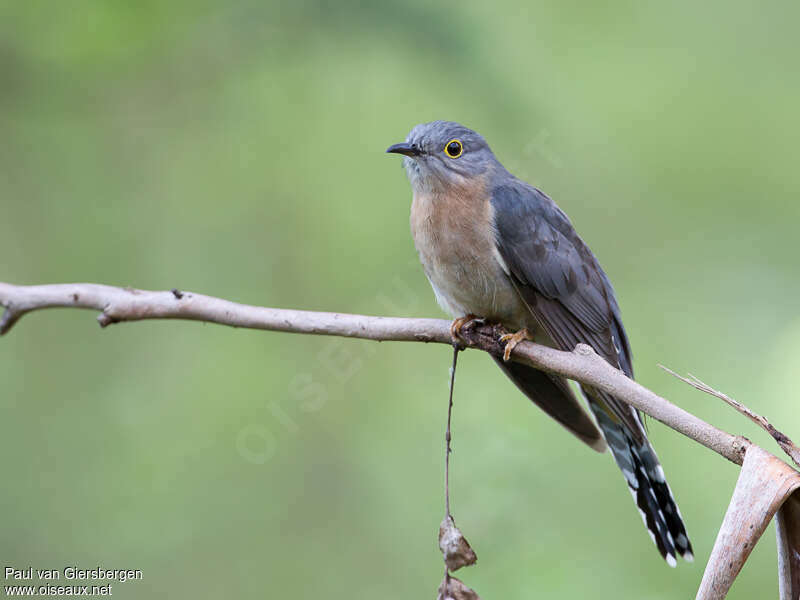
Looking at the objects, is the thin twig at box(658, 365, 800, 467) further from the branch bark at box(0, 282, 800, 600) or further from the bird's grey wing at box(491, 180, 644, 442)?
the bird's grey wing at box(491, 180, 644, 442)

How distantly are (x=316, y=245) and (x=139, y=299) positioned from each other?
138 inches

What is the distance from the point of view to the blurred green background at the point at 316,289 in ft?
16.6

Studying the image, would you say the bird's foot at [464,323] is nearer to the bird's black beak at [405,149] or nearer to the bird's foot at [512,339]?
the bird's foot at [512,339]

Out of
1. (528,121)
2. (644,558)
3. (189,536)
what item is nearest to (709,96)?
(528,121)

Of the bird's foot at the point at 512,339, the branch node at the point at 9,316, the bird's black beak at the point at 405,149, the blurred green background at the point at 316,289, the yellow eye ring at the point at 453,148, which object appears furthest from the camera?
the blurred green background at the point at 316,289

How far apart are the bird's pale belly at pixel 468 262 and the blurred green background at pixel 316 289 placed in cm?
109

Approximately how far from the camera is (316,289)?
19.7ft

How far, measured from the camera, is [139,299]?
2697 mm

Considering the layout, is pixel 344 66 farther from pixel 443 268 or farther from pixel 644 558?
pixel 644 558

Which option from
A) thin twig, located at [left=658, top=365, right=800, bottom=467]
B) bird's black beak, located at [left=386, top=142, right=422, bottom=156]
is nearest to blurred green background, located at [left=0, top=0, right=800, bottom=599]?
bird's black beak, located at [left=386, top=142, right=422, bottom=156]

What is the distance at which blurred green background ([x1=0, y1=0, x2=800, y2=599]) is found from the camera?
199 inches

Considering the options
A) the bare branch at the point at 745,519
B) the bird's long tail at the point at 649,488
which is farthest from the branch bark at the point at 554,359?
the bird's long tail at the point at 649,488

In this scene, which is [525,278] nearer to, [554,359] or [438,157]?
[438,157]

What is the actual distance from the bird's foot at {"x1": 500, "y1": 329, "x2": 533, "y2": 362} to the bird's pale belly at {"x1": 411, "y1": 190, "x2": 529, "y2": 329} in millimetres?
128
